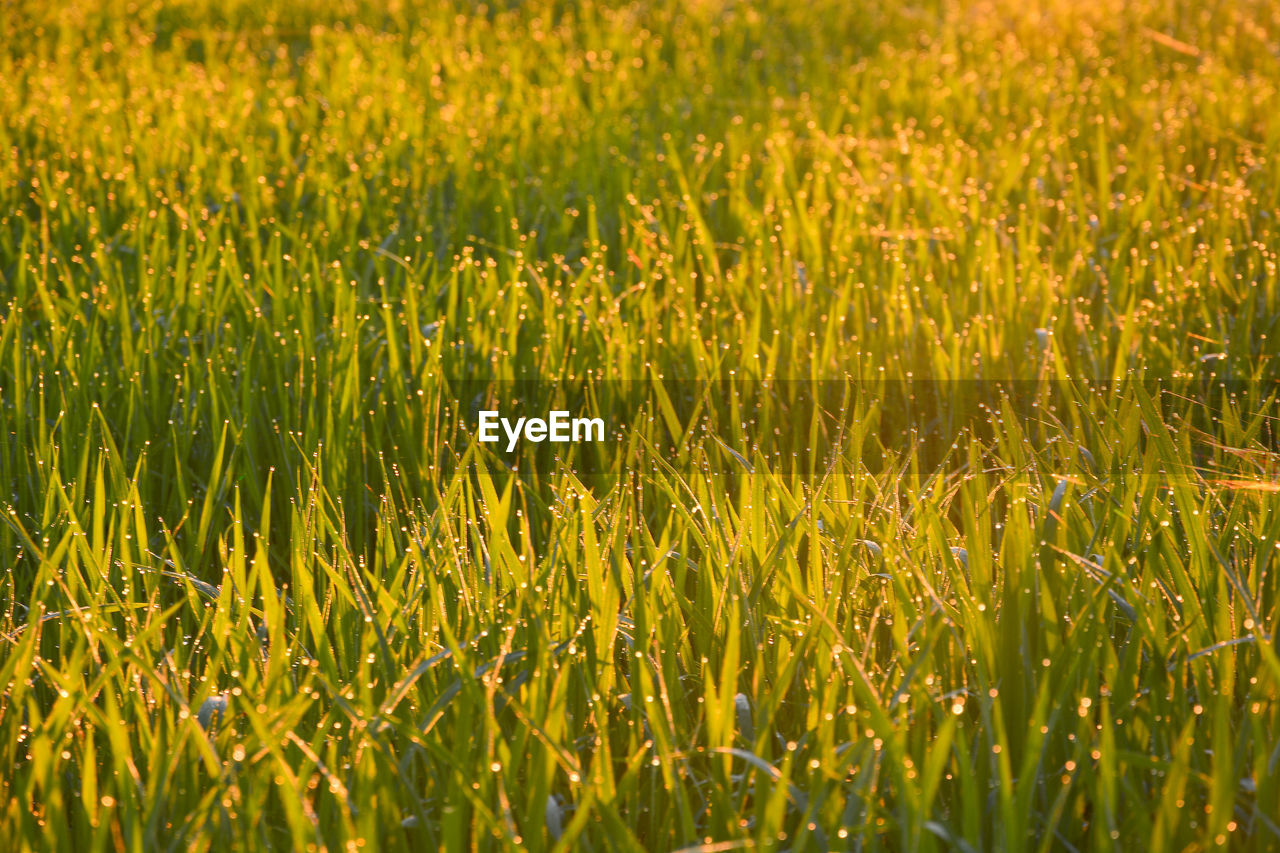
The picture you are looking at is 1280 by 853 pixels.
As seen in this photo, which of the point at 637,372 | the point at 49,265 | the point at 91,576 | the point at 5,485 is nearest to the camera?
the point at 91,576

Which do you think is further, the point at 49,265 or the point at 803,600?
the point at 49,265

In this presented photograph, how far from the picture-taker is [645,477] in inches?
59.0

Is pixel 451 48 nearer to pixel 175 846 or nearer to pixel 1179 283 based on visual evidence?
pixel 1179 283

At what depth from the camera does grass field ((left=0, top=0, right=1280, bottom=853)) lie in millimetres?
1002

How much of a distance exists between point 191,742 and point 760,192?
8.54 ft

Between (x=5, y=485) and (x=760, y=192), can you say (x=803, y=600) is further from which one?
(x=760, y=192)

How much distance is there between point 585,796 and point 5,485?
48.3 inches

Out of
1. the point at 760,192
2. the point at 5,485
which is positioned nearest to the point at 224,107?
the point at 760,192

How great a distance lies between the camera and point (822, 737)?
3.35 feet

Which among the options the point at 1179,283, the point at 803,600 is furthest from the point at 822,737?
the point at 1179,283

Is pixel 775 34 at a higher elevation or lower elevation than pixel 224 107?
higher

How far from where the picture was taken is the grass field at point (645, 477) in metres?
1.00

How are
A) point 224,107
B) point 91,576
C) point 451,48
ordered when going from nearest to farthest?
point 91,576 < point 224,107 < point 451,48

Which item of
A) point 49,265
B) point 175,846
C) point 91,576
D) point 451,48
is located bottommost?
point 175,846
